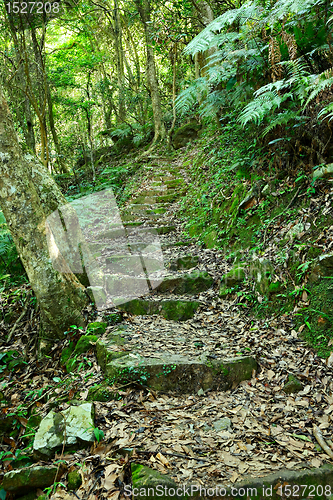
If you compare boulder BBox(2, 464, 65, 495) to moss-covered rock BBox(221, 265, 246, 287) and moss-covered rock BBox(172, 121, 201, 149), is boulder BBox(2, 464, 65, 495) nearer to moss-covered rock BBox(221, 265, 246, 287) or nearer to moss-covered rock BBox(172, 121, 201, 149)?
moss-covered rock BBox(221, 265, 246, 287)

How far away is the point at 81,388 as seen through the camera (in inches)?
116

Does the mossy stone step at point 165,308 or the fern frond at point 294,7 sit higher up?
the fern frond at point 294,7

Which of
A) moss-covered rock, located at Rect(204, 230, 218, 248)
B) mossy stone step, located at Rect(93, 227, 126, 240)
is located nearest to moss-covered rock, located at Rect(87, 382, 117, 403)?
moss-covered rock, located at Rect(204, 230, 218, 248)

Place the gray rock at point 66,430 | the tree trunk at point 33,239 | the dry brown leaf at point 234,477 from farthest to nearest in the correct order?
1. the tree trunk at point 33,239
2. the gray rock at point 66,430
3. the dry brown leaf at point 234,477

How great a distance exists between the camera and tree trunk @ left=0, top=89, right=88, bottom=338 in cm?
333

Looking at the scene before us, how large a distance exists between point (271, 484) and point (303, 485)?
217 mm

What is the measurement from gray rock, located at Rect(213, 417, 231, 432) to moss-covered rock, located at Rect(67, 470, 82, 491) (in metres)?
1.09

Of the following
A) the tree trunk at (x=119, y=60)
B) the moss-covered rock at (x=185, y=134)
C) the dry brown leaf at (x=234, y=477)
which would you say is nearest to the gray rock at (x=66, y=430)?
the dry brown leaf at (x=234, y=477)

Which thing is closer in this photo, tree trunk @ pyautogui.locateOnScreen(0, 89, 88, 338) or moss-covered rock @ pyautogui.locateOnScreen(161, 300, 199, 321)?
tree trunk @ pyautogui.locateOnScreen(0, 89, 88, 338)

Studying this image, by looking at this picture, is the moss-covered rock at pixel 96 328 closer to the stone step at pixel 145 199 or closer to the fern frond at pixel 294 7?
the fern frond at pixel 294 7

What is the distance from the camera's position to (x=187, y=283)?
455 centimetres

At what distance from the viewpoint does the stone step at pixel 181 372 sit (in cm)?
287

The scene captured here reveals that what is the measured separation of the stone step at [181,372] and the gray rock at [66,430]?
45 cm

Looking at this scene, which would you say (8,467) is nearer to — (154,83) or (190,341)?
(190,341)
